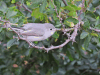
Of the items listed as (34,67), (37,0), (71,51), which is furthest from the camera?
(34,67)

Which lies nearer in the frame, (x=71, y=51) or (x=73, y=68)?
(x=71, y=51)

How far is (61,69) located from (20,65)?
0.52 meters

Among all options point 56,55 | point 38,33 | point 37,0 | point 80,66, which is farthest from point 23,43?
point 80,66

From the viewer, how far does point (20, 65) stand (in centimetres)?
158

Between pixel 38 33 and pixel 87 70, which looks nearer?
pixel 38 33

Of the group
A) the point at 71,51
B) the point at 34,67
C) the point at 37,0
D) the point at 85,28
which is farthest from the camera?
the point at 34,67

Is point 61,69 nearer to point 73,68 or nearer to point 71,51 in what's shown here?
point 73,68

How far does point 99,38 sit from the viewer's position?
2.88ft

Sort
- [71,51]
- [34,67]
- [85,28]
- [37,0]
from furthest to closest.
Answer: [34,67] → [71,51] → [85,28] → [37,0]

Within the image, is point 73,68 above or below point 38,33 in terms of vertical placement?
below

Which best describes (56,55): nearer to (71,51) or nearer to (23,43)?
(71,51)

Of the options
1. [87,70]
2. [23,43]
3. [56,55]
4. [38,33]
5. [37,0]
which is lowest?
[87,70]

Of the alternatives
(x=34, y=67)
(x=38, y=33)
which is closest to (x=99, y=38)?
(x=38, y=33)

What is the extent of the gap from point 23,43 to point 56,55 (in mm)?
335
